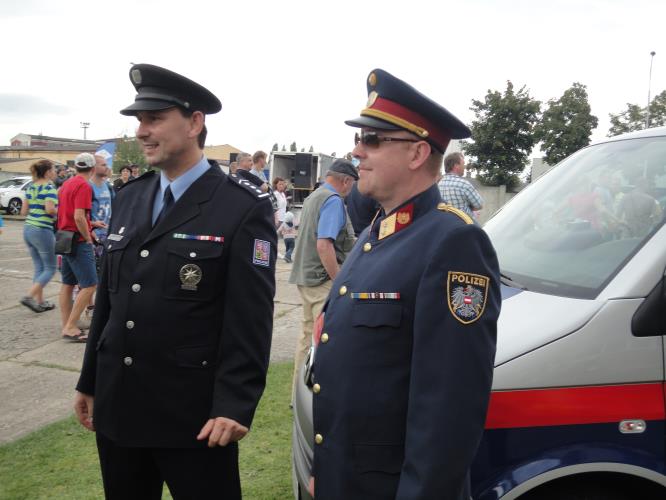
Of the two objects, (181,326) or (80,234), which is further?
(80,234)

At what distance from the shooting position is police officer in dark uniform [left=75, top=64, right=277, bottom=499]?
2.16 metres

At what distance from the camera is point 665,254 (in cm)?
228

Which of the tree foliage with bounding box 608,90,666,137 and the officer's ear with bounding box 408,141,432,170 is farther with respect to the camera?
the tree foliage with bounding box 608,90,666,137

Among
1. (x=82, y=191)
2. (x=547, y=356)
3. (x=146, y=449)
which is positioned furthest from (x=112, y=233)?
(x=82, y=191)

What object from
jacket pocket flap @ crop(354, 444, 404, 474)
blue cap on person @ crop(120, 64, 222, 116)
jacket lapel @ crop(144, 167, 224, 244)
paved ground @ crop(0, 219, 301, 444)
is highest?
blue cap on person @ crop(120, 64, 222, 116)

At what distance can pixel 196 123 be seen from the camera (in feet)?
7.75

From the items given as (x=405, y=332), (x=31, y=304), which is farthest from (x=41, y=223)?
(x=405, y=332)

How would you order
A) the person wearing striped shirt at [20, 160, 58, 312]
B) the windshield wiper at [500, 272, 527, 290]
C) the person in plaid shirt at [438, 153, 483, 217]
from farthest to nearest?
the person wearing striped shirt at [20, 160, 58, 312] → the person in plaid shirt at [438, 153, 483, 217] → the windshield wiper at [500, 272, 527, 290]

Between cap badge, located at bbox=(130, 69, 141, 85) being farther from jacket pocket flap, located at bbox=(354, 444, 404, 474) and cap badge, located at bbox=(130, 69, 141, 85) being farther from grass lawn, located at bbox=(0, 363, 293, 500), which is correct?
grass lawn, located at bbox=(0, 363, 293, 500)

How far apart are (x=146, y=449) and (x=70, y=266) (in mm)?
4932

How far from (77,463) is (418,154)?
10.6 ft

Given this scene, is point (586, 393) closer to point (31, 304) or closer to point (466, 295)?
point (466, 295)

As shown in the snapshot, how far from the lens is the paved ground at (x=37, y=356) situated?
4.66 meters

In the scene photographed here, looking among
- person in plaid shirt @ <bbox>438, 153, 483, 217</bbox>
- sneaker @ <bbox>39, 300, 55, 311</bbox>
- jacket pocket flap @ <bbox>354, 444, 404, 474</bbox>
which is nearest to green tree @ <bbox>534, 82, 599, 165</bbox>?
person in plaid shirt @ <bbox>438, 153, 483, 217</bbox>
